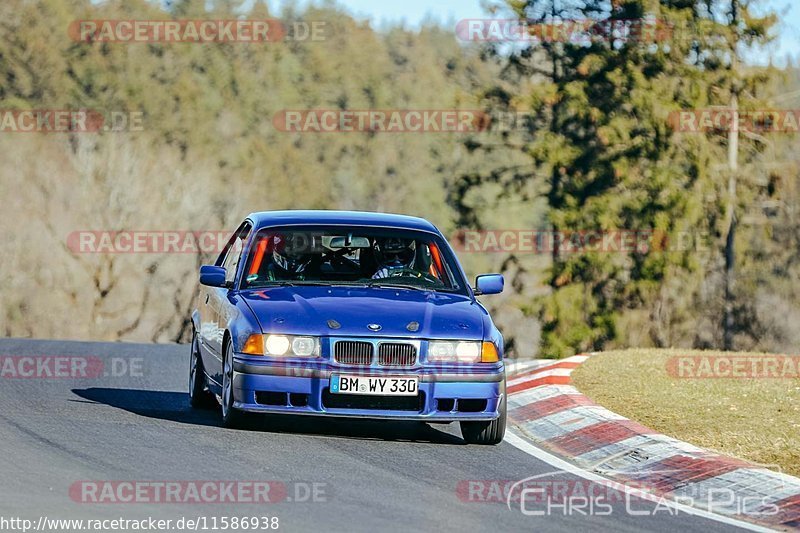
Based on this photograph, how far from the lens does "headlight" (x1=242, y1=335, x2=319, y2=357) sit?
33.7ft

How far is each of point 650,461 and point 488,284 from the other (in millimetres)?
2441

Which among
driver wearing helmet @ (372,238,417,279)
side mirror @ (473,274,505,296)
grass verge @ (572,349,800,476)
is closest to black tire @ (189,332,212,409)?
driver wearing helmet @ (372,238,417,279)

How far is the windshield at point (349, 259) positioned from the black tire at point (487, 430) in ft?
4.10

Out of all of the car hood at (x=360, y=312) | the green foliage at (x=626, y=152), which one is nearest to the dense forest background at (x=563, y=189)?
the green foliage at (x=626, y=152)

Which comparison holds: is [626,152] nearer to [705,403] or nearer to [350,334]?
[705,403]

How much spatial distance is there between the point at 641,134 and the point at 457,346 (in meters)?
41.0

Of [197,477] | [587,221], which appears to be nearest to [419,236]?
[197,477]

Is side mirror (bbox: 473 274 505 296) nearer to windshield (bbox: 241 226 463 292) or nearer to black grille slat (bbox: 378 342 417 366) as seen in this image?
windshield (bbox: 241 226 463 292)

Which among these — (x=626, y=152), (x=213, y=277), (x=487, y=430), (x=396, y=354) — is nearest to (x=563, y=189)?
(x=626, y=152)

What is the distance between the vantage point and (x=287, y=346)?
10.3 meters

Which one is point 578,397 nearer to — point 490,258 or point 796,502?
point 796,502

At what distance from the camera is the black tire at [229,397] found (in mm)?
10641

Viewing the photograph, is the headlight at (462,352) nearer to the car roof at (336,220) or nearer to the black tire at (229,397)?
the black tire at (229,397)

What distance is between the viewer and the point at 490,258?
96000 mm
